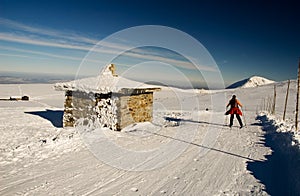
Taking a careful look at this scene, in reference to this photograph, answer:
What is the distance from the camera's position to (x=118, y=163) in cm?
723

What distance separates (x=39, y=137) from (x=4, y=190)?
18.0 feet

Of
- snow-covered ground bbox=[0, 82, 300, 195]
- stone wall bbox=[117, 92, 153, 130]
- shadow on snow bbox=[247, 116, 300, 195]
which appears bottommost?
snow-covered ground bbox=[0, 82, 300, 195]

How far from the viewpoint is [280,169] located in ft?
21.1

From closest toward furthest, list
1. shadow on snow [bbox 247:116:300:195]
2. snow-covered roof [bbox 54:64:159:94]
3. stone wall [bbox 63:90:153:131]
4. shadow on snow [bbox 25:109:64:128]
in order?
shadow on snow [bbox 247:116:300:195], snow-covered roof [bbox 54:64:159:94], stone wall [bbox 63:90:153:131], shadow on snow [bbox 25:109:64:128]

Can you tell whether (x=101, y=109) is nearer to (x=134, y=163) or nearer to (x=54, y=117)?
(x=134, y=163)

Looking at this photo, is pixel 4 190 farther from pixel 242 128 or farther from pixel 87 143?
pixel 242 128

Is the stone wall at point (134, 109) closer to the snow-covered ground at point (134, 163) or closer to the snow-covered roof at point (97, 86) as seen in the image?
the snow-covered roof at point (97, 86)

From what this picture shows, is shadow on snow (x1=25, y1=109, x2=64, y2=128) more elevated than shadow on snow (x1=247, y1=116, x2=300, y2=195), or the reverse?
shadow on snow (x1=247, y1=116, x2=300, y2=195)

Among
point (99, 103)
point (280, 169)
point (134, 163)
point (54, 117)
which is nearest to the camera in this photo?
point (280, 169)

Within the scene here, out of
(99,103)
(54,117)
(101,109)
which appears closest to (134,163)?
(101,109)

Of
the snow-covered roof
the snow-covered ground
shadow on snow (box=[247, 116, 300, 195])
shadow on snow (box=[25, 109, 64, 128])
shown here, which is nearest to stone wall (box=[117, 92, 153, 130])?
the snow-covered roof

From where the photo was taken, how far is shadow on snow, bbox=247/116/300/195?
204 inches

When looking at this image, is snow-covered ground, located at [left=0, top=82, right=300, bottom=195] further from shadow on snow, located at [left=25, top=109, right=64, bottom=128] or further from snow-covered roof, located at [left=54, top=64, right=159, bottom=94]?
shadow on snow, located at [left=25, top=109, right=64, bottom=128]

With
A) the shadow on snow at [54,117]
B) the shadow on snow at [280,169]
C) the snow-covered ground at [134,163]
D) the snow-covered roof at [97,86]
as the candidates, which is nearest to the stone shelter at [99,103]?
Result: the snow-covered roof at [97,86]
